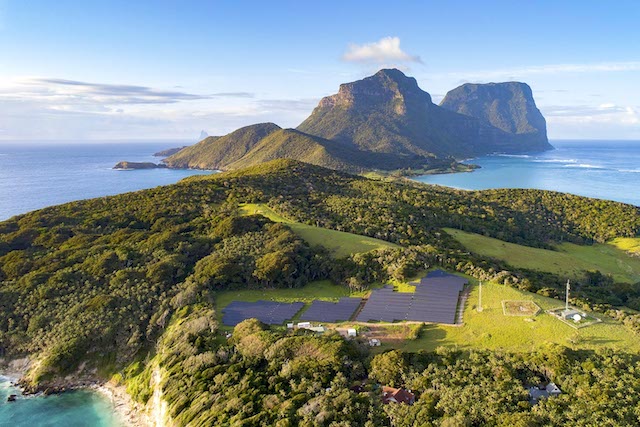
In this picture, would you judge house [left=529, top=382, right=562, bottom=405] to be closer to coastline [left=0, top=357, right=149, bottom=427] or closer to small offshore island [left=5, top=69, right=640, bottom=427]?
small offshore island [left=5, top=69, right=640, bottom=427]

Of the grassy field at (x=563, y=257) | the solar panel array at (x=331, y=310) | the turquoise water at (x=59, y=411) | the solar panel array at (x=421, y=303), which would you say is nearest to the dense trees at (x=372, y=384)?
the turquoise water at (x=59, y=411)

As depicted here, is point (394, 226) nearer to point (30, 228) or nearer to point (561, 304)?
point (561, 304)

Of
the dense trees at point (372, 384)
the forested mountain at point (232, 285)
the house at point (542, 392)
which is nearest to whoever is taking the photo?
the dense trees at point (372, 384)

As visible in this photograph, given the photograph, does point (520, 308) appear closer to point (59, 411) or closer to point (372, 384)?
point (372, 384)

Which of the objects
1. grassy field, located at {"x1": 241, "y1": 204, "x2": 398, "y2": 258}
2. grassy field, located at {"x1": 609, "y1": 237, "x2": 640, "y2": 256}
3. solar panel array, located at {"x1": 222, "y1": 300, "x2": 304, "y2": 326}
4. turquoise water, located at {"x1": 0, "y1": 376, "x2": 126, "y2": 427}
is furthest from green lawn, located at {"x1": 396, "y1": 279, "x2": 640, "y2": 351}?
grassy field, located at {"x1": 609, "y1": 237, "x2": 640, "y2": 256}

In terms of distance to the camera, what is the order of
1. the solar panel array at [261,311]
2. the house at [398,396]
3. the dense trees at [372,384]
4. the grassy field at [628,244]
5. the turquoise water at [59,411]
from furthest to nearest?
the grassy field at [628,244], the solar panel array at [261,311], the turquoise water at [59,411], the house at [398,396], the dense trees at [372,384]

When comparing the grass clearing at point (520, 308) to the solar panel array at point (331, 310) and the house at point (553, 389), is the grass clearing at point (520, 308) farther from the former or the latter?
the solar panel array at point (331, 310)

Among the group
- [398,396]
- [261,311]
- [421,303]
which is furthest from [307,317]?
[398,396]

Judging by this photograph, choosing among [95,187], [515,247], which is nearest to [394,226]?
[515,247]
